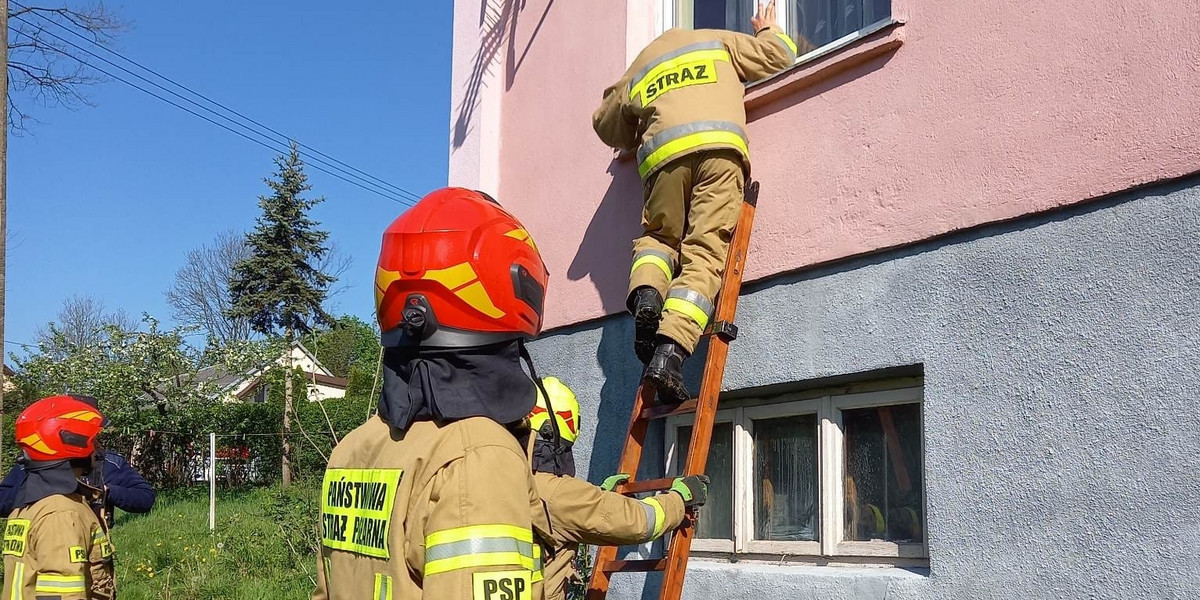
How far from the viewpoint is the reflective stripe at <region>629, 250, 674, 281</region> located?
422 centimetres

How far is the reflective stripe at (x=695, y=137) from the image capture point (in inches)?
163

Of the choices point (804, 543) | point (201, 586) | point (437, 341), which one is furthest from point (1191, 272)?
point (201, 586)

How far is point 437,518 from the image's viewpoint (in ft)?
6.97

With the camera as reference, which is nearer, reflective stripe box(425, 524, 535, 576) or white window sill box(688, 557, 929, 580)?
reflective stripe box(425, 524, 535, 576)

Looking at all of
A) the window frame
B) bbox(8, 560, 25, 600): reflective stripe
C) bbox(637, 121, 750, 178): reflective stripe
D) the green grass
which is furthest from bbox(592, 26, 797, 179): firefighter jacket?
the green grass

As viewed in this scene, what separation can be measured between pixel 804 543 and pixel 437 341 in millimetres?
2265

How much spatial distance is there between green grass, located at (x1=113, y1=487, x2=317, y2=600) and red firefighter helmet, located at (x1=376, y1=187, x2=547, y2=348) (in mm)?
5665

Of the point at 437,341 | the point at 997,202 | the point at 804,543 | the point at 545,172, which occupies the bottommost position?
the point at 804,543

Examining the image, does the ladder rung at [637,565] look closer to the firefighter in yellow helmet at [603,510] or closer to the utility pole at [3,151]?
the firefighter in yellow helmet at [603,510]

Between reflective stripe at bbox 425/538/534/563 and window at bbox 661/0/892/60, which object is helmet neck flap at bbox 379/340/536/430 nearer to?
reflective stripe at bbox 425/538/534/563

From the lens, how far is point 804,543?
410 centimetres

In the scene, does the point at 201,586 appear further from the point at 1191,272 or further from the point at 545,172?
the point at 1191,272

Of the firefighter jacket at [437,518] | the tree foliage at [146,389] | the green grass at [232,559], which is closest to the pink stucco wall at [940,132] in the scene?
the firefighter jacket at [437,518]

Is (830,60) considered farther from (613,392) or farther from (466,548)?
(466,548)
